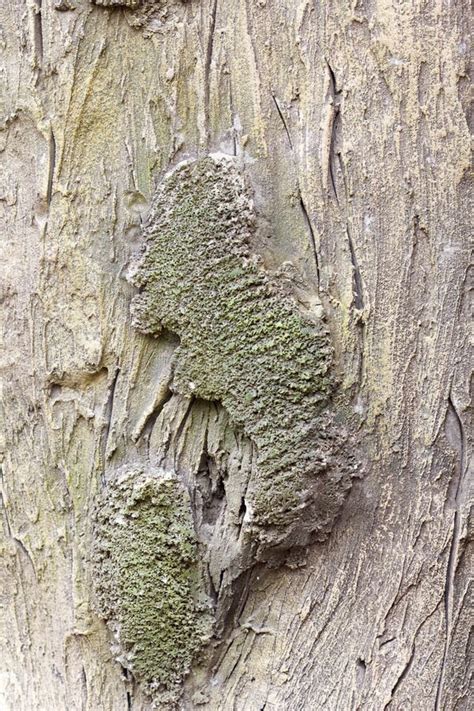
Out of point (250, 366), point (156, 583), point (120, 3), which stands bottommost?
point (156, 583)

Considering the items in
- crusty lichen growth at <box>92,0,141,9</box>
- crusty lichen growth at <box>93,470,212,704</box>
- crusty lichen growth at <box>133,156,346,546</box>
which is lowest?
crusty lichen growth at <box>93,470,212,704</box>

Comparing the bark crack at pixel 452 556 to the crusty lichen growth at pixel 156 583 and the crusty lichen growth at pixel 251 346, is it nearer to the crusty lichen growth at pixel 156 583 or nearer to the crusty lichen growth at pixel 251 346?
the crusty lichen growth at pixel 251 346

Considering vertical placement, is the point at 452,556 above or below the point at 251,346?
below

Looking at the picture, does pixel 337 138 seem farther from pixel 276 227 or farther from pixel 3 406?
pixel 3 406

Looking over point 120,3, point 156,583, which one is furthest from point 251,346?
point 120,3

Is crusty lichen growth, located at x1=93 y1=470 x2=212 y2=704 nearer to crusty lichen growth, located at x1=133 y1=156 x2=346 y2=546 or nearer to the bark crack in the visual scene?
crusty lichen growth, located at x1=133 y1=156 x2=346 y2=546

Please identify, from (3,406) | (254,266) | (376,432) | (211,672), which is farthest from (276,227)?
(211,672)

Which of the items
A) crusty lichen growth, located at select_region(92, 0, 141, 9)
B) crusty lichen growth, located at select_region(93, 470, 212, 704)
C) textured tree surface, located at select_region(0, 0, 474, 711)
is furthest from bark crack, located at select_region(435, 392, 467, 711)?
crusty lichen growth, located at select_region(92, 0, 141, 9)

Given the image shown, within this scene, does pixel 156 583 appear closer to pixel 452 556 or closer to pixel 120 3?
pixel 452 556
